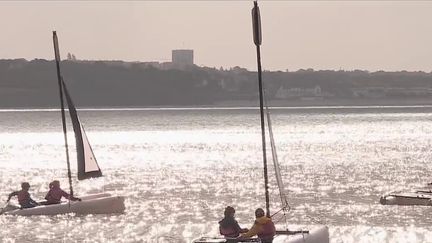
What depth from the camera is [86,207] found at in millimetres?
47562

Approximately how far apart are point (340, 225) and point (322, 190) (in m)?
17.7

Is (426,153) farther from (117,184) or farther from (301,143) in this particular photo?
(117,184)

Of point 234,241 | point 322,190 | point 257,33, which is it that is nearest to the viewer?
point 234,241

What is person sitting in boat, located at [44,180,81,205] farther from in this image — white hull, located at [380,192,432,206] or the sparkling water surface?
white hull, located at [380,192,432,206]

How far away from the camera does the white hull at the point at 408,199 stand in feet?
170

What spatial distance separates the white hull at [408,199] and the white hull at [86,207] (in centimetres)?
1273

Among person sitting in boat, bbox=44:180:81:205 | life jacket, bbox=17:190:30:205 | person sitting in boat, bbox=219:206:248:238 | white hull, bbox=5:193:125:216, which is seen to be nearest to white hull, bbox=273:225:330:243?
person sitting in boat, bbox=219:206:248:238

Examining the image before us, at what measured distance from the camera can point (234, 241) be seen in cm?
3231

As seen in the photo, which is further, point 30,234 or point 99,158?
point 99,158

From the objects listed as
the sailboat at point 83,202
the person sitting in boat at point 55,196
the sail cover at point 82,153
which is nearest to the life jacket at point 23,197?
the sailboat at point 83,202

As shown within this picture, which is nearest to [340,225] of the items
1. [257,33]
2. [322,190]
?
[257,33]

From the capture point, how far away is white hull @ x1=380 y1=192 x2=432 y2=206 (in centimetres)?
5175

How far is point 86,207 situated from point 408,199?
1523cm

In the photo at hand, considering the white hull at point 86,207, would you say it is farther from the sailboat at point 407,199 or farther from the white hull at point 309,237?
the white hull at point 309,237
